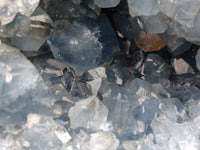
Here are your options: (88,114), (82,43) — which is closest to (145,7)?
(82,43)

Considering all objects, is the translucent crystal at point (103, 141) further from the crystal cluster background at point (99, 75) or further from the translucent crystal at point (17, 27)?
the translucent crystal at point (17, 27)

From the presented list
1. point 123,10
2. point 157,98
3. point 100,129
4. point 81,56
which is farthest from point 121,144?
point 123,10

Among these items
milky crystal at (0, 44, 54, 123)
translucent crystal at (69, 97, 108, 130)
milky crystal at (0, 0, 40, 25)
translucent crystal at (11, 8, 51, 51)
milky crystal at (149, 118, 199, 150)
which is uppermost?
milky crystal at (0, 0, 40, 25)

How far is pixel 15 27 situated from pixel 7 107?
217 mm

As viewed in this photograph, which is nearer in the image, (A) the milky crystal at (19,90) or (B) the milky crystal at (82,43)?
(A) the milky crystal at (19,90)

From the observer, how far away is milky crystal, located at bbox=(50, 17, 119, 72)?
0.95 m

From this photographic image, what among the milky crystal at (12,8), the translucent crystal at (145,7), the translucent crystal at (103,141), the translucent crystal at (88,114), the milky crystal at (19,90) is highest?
the translucent crystal at (145,7)

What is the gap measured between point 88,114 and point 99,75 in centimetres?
17

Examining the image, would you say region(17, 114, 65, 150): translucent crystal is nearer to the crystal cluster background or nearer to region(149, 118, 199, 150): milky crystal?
the crystal cluster background

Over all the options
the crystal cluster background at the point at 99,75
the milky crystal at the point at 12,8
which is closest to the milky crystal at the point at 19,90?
the crystal cluster background at the point at 99,75

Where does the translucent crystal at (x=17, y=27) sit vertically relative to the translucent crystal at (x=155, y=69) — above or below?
above

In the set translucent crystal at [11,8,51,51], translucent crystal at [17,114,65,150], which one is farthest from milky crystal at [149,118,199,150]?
translucent crystal at [11,8,51,51]

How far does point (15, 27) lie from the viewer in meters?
0.84

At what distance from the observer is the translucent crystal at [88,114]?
0.88 meters
